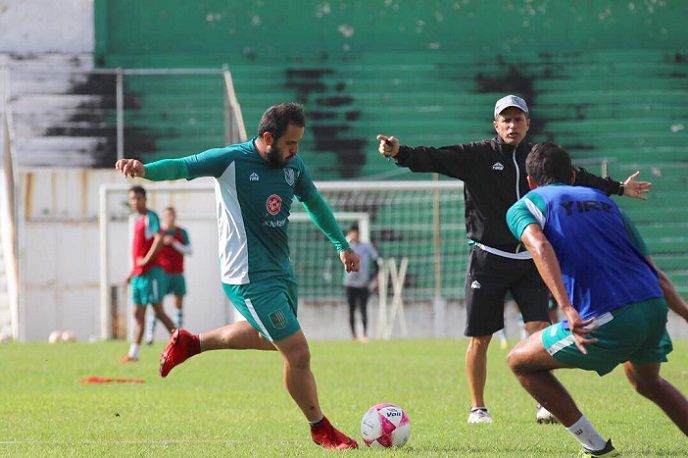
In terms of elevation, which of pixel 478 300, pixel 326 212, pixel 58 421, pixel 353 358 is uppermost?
pixel 326 212

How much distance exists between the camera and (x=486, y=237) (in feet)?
32.8

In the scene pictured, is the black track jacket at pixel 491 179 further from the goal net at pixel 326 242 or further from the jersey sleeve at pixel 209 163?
the goal net at pixel 326 242

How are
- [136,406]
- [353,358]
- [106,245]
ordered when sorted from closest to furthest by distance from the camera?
1. [136,406]
2. [353,358]
3. [106,245]

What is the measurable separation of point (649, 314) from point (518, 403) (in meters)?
4.80

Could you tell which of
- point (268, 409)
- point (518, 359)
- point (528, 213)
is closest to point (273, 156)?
point (528, 213)

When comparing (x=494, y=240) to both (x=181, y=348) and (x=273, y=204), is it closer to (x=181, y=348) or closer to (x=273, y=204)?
(x=273, y=204)

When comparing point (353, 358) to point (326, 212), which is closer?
point (326, 212)

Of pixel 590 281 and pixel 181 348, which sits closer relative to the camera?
Result: pixel 590 281

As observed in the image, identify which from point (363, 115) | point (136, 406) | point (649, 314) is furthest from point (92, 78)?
point (649, 314)

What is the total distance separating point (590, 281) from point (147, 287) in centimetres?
1304

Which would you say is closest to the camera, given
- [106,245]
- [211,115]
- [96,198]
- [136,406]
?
[136,406]

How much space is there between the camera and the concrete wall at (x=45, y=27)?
32156mm

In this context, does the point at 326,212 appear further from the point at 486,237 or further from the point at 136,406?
the point at 136,406

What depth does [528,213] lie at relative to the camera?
697 centimetres
